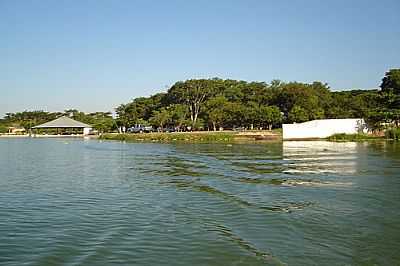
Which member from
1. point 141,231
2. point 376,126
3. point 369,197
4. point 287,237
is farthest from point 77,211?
point 376,126

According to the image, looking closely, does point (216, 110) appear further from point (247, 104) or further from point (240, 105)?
point (247, 104)

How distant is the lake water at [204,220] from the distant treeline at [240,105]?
4594 cm

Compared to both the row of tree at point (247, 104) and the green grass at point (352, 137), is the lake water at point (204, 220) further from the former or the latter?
the row of tree at point (247, 104)

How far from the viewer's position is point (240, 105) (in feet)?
251

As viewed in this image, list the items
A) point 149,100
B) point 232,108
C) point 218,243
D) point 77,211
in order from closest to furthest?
point 218,243 → point 77,211 → point 232,108 → point 149,100

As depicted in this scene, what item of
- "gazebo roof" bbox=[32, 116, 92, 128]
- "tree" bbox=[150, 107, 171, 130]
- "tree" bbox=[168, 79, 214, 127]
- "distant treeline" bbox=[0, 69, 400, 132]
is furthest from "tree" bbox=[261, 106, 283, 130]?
"gazebo roof" bbox=[32, 116, 92, 128]

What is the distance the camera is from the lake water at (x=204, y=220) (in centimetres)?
821

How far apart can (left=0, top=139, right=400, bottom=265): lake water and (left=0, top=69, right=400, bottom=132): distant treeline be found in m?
45.9

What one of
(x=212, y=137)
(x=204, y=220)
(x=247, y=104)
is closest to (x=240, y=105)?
(x=247, y=104)

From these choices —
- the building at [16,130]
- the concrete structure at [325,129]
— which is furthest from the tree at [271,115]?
the building at [16,130]

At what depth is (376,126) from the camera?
55.0 m

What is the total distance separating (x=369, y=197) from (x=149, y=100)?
8623 centimetres

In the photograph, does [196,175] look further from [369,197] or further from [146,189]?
[369,197]

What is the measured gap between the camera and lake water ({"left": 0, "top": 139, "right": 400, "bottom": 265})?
8211 millimetres
